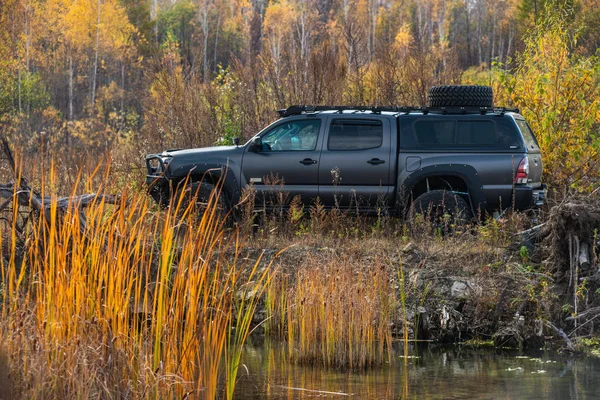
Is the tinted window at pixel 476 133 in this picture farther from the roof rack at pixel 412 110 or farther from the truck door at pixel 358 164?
the truck door at pixel 358 164

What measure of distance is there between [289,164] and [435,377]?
4445 mm

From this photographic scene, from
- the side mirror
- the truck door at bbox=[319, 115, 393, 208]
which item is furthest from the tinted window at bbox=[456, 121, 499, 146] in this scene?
the side mirror

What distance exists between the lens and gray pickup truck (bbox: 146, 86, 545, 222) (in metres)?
12.2

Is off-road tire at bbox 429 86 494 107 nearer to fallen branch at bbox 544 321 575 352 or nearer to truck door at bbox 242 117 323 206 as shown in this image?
truck door at bbox 242 117 323 206

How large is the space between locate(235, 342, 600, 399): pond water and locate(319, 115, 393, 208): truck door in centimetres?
290

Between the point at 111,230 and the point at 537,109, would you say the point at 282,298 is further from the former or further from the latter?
the point at 537,109

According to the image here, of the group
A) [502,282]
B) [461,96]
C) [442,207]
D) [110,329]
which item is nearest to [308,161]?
[442,207]

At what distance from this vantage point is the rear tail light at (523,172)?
12047 mm

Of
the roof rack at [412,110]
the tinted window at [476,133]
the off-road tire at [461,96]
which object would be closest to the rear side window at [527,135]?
the roof rack at [412,110]

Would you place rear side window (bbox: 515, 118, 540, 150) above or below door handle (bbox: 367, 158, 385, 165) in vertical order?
above

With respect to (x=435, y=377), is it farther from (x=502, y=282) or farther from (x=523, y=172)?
(x=523, y=172)

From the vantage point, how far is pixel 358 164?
12.4 metres

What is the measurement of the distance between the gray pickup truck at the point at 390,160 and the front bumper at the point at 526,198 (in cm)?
1

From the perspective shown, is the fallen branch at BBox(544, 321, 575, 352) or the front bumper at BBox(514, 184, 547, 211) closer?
the fallen branch at BBox(544, 321, 575, 352)
